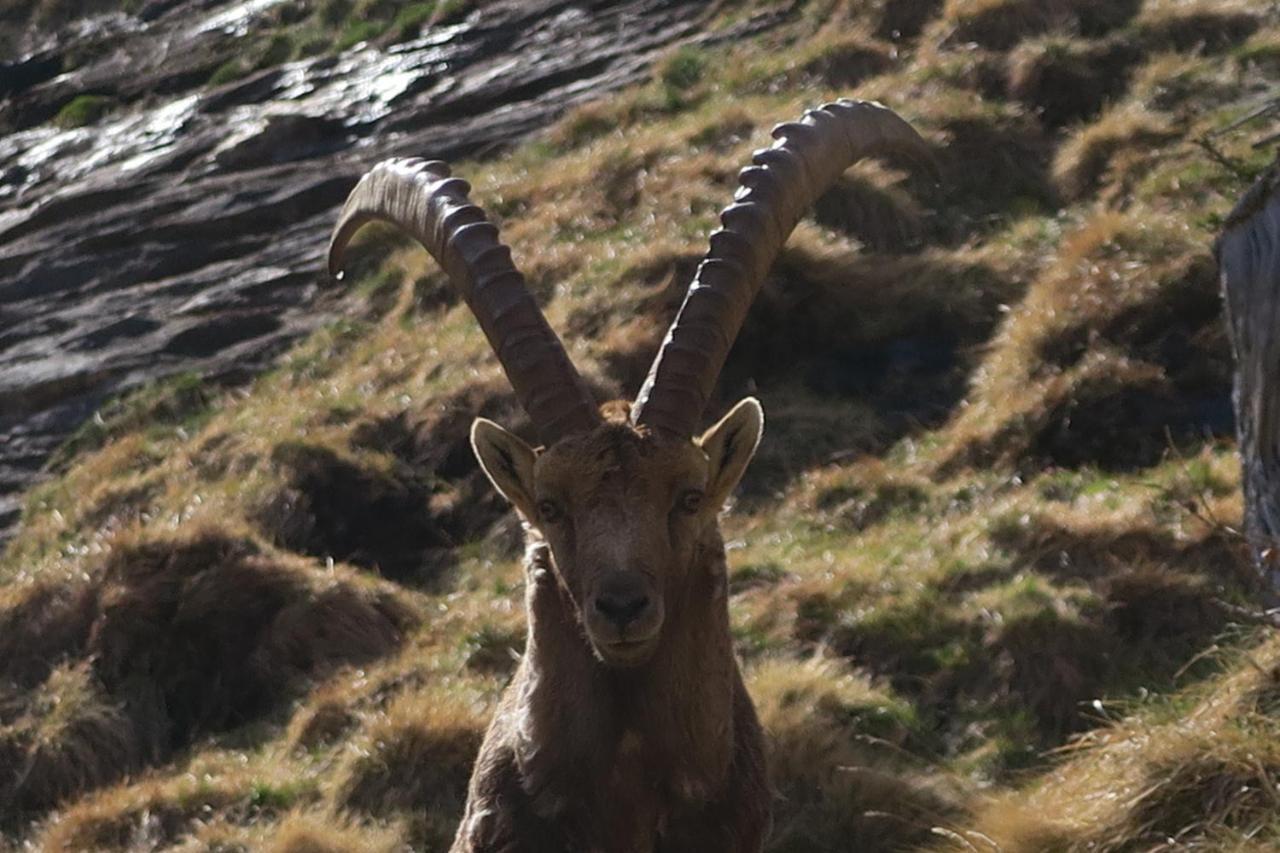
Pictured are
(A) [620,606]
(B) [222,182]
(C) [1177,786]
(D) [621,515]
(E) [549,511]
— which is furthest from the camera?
(B) [222,182]

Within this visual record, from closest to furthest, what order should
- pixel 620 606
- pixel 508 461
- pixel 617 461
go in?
pixel 620 606, pixel 617 461, pixel 508 461

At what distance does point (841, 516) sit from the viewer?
1220 cm

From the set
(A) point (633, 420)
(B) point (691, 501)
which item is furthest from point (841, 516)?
(B) point (691, 501)

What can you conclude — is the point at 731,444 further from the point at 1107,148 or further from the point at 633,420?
the point at 1107,148

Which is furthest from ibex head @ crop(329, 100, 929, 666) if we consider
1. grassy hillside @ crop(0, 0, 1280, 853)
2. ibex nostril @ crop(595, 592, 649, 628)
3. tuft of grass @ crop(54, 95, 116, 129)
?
tuft of grass @ crop(54, 95, 116, 129)

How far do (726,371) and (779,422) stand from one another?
754mm

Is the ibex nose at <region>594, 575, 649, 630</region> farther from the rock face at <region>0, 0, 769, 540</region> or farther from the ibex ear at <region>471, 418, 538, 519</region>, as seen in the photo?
the rock face at <region>0, 0, 769, 540</region>

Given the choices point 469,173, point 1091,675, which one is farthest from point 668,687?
point 469,173

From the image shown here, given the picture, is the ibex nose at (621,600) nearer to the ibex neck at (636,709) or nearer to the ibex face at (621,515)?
the ibex face at (621,515)

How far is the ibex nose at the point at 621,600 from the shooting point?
589cm

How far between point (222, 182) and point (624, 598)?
18360 mm

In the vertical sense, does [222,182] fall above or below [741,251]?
below

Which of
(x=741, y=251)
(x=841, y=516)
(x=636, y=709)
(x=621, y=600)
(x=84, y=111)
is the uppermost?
(x=741, y=251)

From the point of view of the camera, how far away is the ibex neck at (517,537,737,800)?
6.30m
